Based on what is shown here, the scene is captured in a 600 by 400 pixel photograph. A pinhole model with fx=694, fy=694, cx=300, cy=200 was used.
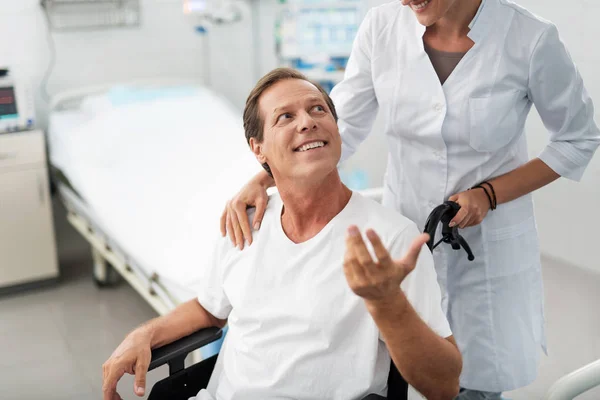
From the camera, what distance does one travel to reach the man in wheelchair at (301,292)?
133 cm

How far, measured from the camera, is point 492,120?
1.53 metres

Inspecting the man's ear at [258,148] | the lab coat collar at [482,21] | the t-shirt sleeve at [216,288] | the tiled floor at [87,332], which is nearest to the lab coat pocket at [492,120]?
the lab coat collar at [482,21]

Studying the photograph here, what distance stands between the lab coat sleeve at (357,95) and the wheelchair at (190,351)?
1.08ft

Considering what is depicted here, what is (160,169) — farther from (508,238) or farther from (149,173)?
(508,238)

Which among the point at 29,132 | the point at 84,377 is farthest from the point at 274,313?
the point at 29,132

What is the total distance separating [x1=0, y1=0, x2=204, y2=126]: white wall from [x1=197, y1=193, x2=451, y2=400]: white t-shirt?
268 centimetres

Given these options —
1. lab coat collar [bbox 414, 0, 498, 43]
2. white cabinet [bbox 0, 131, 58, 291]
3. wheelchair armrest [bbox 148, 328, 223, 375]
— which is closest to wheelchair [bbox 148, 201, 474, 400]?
wheelchair armrest [bbox 148, 328, 223, 375]

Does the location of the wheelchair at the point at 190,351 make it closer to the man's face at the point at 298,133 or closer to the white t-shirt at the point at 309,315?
the white t-shirt at the point at 309,315

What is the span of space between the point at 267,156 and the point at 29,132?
7.62 feet

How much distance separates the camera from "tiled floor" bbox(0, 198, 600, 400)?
8.77ft

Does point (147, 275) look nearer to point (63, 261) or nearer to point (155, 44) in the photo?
point (63, 261)

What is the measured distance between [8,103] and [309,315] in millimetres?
2573

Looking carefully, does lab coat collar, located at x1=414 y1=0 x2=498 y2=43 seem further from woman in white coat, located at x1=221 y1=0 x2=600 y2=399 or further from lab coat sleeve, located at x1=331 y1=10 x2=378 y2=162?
lab coat sleeve, located at x1=331 y1=10 x2=378 y2=162

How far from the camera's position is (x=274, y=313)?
55.9 inches
